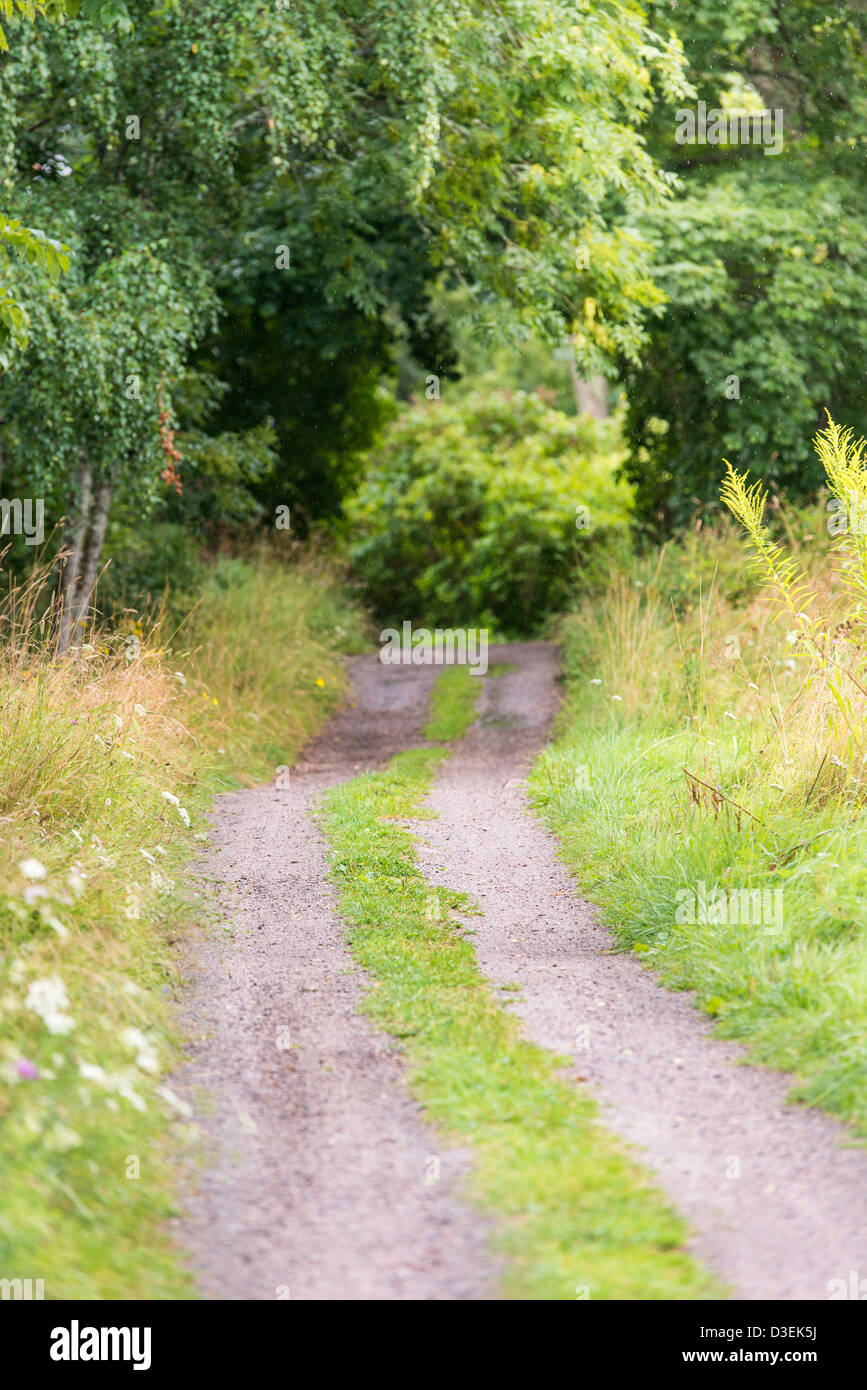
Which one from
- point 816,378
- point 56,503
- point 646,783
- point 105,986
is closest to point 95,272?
point 56,503

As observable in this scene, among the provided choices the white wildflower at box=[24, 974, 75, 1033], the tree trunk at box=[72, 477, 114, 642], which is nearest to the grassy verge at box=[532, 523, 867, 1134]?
the white wildflower at box=[24, 974, 75, 1033]

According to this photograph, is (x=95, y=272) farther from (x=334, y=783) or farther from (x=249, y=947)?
(x=249, y=947)

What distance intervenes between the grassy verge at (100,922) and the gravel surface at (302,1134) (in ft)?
0.51

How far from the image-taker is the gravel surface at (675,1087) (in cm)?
327

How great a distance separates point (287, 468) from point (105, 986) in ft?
41.6

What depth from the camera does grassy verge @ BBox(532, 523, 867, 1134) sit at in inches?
177

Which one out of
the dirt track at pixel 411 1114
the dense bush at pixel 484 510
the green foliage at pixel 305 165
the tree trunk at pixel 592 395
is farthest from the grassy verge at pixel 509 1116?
the tree trunk at pixel 592 395

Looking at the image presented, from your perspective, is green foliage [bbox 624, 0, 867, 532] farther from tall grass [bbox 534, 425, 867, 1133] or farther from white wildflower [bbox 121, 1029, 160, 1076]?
white wildflower [bbox 121, 1029, 160, 1076]

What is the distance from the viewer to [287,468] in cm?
1627

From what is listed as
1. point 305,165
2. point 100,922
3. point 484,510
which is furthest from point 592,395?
point 100,922

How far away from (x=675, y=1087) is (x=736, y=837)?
1795 mm

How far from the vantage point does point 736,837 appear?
18.9ft

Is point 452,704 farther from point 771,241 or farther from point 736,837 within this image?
point 736,837

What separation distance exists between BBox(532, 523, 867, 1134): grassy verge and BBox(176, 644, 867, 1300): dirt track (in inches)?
6.8
